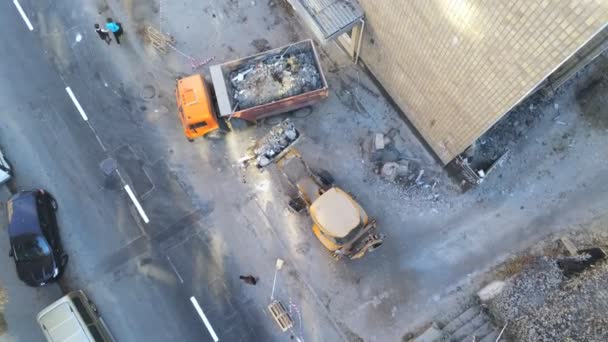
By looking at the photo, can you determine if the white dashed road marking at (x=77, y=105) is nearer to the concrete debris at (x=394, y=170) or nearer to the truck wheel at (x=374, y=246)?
the concrete debris at (x=394, y=170)

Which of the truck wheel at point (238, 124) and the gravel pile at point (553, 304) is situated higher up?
the truck wheel at point (238, 124)

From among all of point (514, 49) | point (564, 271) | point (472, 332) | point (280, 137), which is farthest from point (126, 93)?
point (564, 271)

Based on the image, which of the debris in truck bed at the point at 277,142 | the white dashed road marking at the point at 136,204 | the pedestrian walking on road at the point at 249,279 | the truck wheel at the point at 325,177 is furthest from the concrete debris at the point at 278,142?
the white dashed road marking at the point at 136,204

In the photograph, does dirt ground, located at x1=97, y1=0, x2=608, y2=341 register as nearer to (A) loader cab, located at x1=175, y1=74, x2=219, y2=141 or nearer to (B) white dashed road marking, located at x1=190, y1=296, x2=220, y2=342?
(A) loader cab, located at x1=175, y1=74, x2=219, y2=141

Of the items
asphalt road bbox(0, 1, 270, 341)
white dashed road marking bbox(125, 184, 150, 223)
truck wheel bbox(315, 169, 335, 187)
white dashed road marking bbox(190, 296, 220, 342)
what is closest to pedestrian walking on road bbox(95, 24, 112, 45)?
asphalt road bbox(0, 1, 270, 341)

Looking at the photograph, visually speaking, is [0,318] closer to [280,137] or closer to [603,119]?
[280,137]

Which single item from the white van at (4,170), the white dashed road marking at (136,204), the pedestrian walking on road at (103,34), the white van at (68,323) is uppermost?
the pedestrian walking on road at (103,34)
